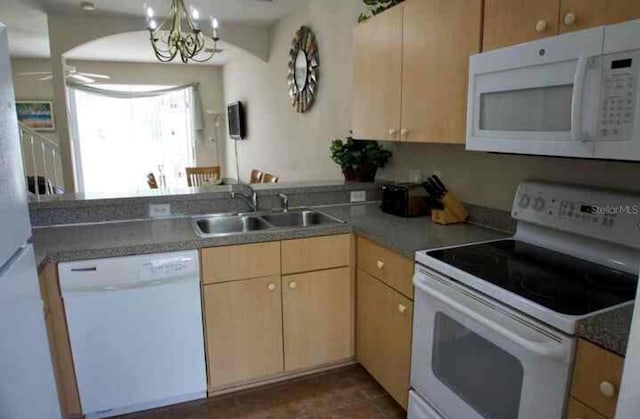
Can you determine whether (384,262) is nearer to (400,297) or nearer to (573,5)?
(400,297)

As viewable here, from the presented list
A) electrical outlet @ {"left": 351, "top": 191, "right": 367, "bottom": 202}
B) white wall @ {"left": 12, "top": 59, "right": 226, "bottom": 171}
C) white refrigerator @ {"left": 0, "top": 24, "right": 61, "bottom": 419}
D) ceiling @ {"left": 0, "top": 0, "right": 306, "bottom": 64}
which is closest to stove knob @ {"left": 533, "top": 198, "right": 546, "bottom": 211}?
electrical outlet @ {"left": 351, "top": 191, "right": 367, "bottom": 202}

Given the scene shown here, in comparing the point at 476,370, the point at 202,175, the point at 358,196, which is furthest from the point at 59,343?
the point at 202,175

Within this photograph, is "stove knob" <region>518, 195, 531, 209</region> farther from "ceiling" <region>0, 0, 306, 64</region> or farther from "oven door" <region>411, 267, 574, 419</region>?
"ceiling" <region>0, 0, 306, 64</region>

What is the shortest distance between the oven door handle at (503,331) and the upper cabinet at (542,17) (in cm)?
94

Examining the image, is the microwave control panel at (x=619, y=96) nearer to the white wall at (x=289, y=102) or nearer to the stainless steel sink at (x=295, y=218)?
the stainless steel sink at (x=295, y=218)

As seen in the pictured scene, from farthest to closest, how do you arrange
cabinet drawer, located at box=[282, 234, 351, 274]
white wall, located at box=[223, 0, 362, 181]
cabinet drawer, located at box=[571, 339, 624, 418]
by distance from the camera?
1. white wall, located at box=[223, 0, 362, 181]
2. cabinet drawer, located at box=[282, 234, 351, 274]
3. cabinet drawer, located at box=[571, 339, 624, 418]

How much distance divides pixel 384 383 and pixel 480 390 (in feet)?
2.36

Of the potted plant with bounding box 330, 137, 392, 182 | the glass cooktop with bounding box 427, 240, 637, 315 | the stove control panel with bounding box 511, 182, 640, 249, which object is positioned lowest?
the glass cooktop with bounding box 427, 240, 637, 315

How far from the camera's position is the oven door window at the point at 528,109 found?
4.43ft

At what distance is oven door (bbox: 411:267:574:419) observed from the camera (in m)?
1.19

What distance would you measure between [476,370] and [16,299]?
1.40 meters

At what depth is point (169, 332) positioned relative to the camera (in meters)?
2.01

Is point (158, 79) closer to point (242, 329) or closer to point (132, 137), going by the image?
point (132, 137)

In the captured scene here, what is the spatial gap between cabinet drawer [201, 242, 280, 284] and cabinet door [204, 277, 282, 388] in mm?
37
